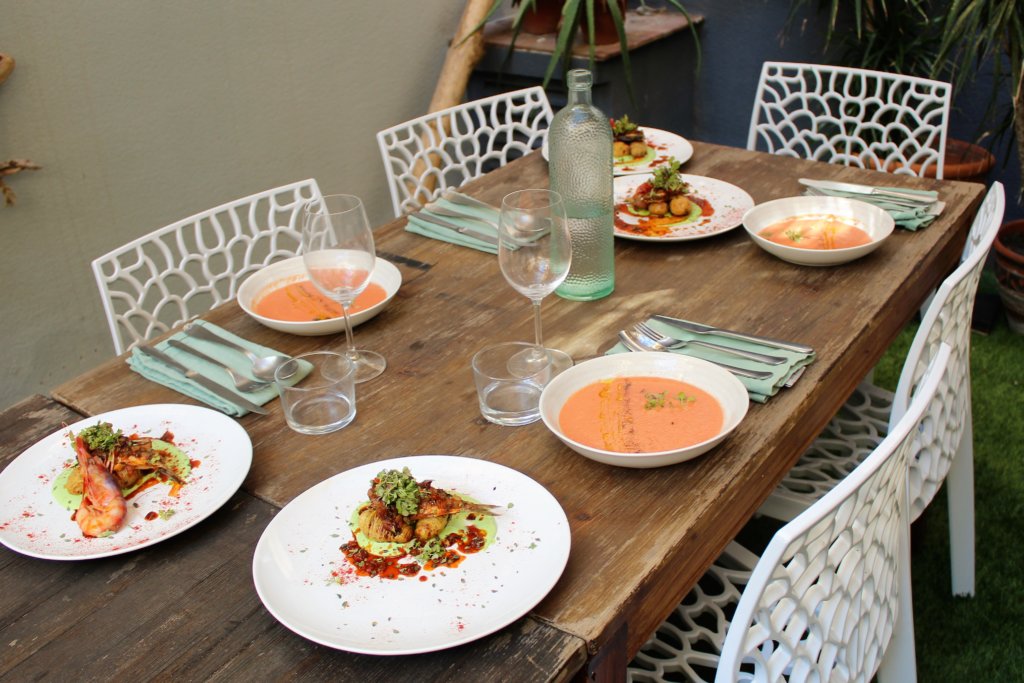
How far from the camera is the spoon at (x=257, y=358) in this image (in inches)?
54.9

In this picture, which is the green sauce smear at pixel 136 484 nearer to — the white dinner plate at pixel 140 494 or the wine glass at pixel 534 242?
the white dinner plate at pixel 140 494

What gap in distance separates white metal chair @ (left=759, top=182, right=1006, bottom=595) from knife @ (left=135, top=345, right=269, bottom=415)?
0.87 m

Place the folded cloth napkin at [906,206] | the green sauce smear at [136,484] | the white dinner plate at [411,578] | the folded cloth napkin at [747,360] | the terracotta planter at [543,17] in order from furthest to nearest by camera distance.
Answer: the terracotta planter at [543,17] < the folded cloth napkin at [906,206] < the folded cloth napkin at [747,360] < the green sauce smear at [136,484] < the white dinner plate at [411,578]

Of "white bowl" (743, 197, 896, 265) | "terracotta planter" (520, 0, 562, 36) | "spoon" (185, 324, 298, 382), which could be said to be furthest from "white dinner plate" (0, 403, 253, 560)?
"terracotta planter" (520, 0, 562, 36)

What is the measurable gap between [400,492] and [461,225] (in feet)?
3.00

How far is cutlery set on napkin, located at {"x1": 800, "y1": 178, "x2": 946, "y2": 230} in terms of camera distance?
1.74m

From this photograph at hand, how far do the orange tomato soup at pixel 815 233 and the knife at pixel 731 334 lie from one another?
0.32 meters

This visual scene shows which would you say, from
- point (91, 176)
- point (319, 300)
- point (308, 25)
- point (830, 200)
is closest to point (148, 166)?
point (91, 176)

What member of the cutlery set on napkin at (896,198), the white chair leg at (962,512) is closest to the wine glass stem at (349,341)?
the cutlery set on napkin at (896,198)

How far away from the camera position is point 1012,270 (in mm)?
2881

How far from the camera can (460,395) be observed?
134 centimetres

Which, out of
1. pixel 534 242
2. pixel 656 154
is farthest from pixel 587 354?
pixel 656 154

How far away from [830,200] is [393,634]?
123cm

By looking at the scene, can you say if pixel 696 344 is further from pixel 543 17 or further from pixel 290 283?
pixel 543 17
